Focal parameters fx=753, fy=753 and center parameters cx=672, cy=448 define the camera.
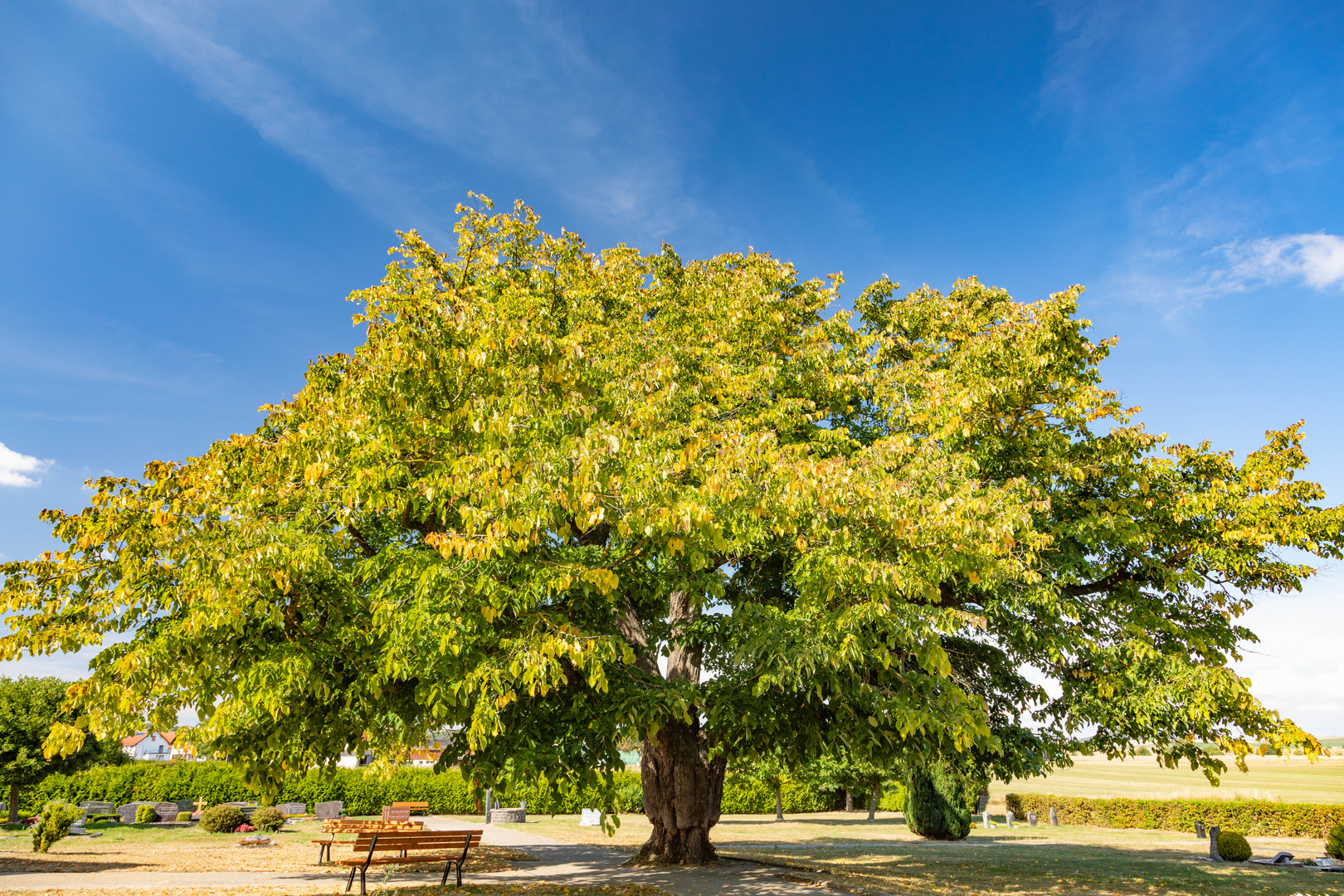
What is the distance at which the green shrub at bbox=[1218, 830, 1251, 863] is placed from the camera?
63.4ft

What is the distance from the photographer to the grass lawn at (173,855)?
14.1 m

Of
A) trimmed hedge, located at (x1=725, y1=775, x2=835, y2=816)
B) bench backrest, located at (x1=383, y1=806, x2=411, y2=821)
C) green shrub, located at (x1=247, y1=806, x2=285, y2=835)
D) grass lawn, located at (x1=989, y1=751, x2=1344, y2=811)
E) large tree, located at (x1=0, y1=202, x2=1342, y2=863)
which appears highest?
large tree, located at (x1=0, y1=202, x2=1342, y2=863)

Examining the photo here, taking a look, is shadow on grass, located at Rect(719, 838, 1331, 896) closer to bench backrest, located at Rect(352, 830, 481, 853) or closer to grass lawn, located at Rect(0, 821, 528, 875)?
bench backrest, located at Rect(352, 830, 481, 853)

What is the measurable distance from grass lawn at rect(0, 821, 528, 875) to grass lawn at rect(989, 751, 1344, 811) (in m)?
33.4

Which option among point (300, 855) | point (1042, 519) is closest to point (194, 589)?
point (1042, 519)

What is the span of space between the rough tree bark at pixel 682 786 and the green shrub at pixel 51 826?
512 inches

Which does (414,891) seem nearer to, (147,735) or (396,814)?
(396,814)

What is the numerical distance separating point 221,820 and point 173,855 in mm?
6619

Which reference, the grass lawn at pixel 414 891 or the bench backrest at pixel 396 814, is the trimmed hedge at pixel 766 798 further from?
the grass lawn at pixel 414 891

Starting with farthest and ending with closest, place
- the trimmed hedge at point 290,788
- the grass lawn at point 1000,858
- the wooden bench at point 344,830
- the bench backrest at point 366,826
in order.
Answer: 1. the trimmed hedge at point 290,788
2. the bench backrest at point 366,826
3. the wooden bench at point 344,830
4. the grass lawn at point 1000,858

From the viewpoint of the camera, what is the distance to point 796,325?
52.3 feet

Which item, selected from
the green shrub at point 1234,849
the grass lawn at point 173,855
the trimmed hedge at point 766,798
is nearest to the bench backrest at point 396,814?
the grass lawn at point 173,855

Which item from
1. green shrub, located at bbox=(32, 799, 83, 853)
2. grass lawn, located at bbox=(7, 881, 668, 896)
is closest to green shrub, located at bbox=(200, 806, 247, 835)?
green shrub, located at bbox=(32, 799, 83, 853)

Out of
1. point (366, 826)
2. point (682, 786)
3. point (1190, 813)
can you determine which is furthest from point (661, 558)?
point (1190, 813)
